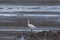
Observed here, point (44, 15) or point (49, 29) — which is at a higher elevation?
point (44, 15)

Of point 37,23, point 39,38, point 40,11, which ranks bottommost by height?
point 39,38

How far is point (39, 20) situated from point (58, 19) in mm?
223

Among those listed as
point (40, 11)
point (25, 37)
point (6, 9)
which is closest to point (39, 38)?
point (25, 37)

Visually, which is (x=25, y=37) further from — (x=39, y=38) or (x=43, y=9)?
(x=43, y=9)

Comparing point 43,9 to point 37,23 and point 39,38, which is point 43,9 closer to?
point 37,23

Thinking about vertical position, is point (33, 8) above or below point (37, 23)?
above

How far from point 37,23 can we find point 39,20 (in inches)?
1.7

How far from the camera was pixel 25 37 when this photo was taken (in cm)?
212

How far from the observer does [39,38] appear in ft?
6.90

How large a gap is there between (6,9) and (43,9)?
0.43 m
